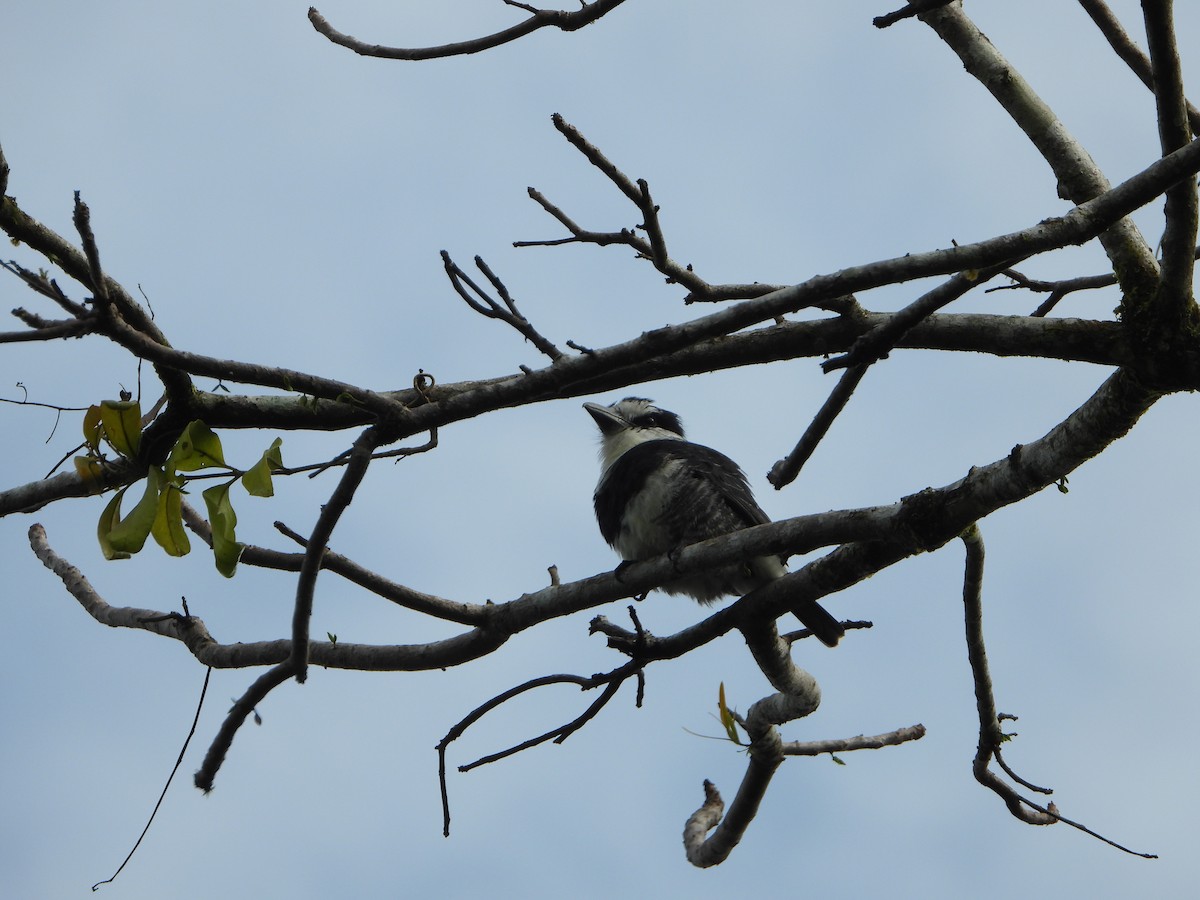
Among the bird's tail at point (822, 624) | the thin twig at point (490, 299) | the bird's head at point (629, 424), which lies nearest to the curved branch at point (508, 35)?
the thin twig at point (490, 299)

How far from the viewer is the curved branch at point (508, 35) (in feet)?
8.26

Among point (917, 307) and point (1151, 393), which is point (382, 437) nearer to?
point (917, 307)

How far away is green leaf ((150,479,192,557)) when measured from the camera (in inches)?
97.7

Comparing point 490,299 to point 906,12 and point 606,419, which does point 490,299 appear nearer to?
point 906,12

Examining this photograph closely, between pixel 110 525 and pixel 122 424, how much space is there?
0.77 ft

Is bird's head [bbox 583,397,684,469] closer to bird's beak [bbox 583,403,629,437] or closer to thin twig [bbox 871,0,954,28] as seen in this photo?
bird's beak [bbox 583,403,629,437]

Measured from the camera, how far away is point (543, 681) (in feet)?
9.49

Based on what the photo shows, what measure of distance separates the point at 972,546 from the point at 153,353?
87.9 inches

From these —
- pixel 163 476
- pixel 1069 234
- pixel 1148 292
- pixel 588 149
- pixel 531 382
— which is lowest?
pixel 163 476

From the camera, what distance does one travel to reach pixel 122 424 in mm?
2512

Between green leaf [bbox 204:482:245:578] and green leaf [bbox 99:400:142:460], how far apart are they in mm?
279

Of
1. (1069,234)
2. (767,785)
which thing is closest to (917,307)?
(1069,234)

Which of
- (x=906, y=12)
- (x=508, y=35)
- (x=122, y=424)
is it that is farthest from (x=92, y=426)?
(x=906, y=12)

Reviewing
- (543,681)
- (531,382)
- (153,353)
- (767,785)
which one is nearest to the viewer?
(153,353)
